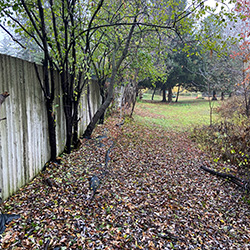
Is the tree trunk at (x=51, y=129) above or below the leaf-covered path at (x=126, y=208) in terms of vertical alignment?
above

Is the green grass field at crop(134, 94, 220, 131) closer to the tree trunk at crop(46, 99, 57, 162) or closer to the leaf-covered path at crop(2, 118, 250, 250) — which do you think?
the leaf-covered path at crop(2, 118, 250, 250)

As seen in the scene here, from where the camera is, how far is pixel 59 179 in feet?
12.9

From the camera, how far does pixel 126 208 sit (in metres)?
3.65

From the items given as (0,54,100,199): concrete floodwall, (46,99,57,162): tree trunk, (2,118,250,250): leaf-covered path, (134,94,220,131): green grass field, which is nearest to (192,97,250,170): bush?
(2,118,250,250): leaf-covered path

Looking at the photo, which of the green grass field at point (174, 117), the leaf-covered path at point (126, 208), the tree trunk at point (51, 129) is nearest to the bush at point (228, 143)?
the leaf-covered path at point (126, 208)

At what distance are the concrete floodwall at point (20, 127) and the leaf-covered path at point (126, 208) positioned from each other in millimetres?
272

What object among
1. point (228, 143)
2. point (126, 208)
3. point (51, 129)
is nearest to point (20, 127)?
point (51, 129)

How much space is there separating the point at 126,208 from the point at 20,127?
2184mm

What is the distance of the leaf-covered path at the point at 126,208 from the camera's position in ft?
9.21

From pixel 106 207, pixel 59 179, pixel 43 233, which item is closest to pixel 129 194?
pixel 106 207

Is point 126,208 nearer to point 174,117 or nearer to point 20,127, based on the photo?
point 20,127

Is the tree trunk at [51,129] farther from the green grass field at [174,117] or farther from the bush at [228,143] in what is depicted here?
the green grass field at [174,117]

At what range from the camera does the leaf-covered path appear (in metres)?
2.81

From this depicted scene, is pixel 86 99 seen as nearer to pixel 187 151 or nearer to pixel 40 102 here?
pixel 40 102
